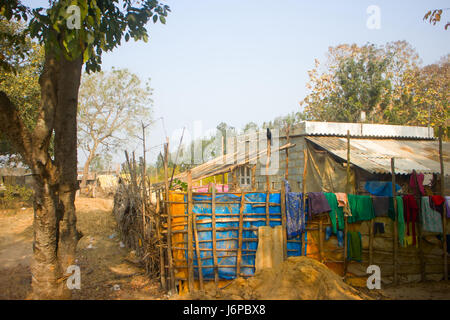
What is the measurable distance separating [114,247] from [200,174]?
4.85 metres

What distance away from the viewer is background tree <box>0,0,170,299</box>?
180 inches

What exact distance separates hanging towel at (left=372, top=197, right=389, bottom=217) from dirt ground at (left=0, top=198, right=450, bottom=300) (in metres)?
1.80

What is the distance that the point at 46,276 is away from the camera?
5.09 meters

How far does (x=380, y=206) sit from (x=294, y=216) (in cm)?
225

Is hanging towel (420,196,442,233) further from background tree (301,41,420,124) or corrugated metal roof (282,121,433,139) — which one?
background tree (301,41,420,124)

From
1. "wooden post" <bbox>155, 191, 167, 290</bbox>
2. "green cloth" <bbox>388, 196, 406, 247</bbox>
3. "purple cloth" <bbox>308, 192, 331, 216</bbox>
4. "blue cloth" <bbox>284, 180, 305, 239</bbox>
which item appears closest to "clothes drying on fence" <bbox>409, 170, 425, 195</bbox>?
"green cloth" <bbox>388, 196, 406, 247</bbox>

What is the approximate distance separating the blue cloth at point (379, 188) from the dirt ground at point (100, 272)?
9.48 ft

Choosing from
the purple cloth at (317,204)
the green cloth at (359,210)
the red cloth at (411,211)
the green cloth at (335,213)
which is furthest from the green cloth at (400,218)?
the purple cloth at (317,204)

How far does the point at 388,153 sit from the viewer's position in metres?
12.9

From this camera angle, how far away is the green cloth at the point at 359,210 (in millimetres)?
8461

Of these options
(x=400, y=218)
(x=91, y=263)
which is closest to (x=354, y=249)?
(x=400, y=218)

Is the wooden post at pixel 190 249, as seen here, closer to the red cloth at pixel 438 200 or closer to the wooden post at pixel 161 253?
→ the wooden post at pixel 161 253

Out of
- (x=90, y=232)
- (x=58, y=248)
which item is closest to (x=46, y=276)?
(x=58, y=248)
